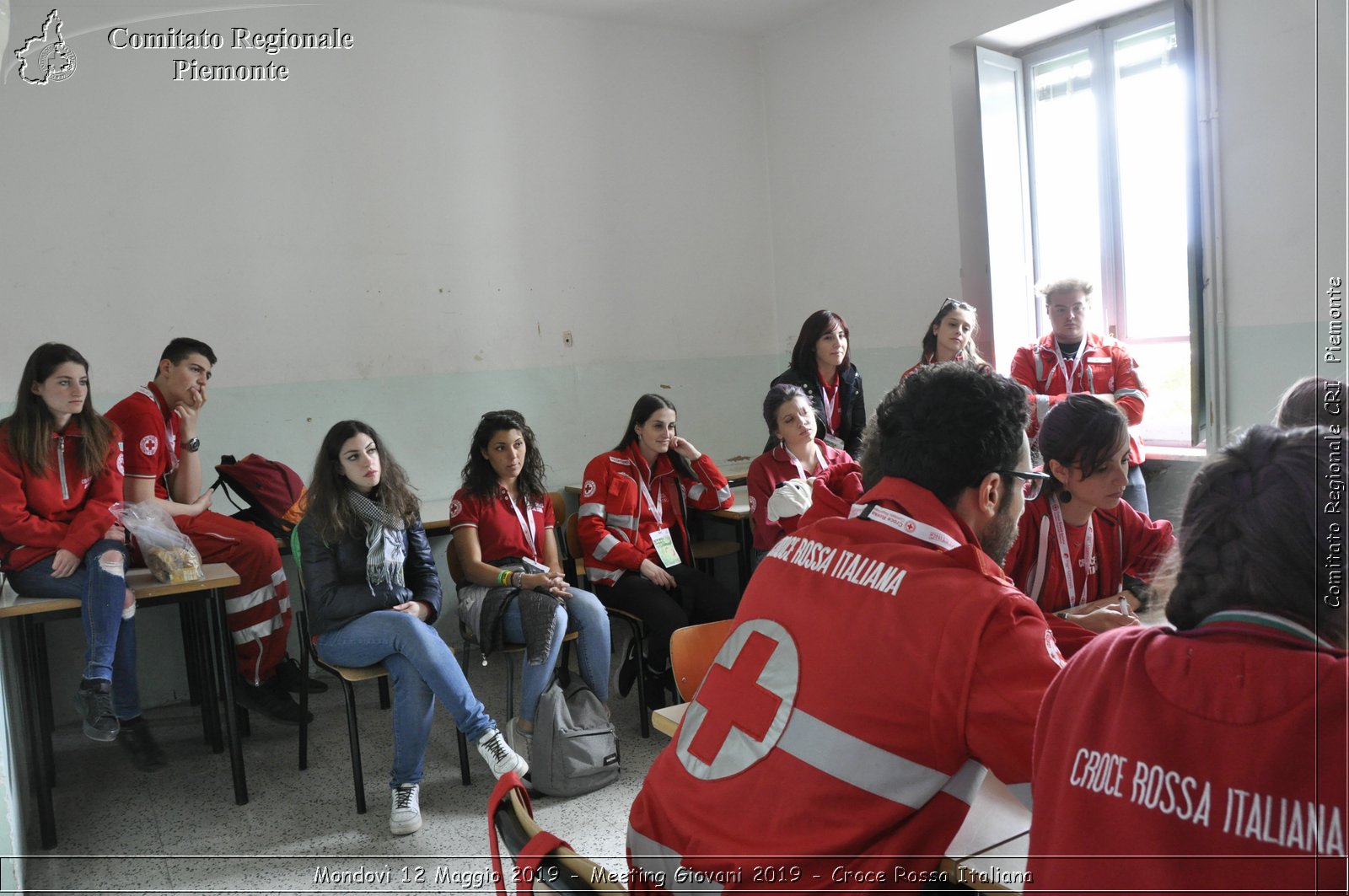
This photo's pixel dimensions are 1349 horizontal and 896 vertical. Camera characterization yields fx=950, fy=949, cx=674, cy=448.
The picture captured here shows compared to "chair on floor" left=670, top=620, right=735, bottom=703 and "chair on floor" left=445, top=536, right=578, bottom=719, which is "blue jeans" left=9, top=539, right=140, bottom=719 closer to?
"chair on floor" left=445, top=536, right=578, bottom=719

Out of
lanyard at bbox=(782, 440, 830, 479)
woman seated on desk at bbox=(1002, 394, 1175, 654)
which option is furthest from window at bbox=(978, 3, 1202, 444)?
woman seated on desk at bbox=(1002, 394, 1175, 654)

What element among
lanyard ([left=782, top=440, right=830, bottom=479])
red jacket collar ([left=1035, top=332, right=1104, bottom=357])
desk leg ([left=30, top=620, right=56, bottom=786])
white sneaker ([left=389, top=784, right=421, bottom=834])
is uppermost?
red jacket collar ([left=1035, top=332, right=1104, bottom=357])

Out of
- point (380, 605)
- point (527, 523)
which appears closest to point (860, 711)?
point (380, 605)

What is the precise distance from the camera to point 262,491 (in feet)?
13.6

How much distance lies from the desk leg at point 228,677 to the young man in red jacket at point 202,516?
0.57 metres

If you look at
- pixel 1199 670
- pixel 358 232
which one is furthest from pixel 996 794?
pixel 358 232

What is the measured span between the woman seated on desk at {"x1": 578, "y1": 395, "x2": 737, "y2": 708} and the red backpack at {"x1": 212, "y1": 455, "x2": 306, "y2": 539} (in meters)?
1.33

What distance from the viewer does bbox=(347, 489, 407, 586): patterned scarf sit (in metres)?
3.17

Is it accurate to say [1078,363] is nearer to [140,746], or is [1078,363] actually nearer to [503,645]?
[503,645]

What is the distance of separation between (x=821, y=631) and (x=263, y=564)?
10.7 feet

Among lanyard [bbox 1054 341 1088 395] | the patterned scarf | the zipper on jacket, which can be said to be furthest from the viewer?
lanyard [bbox 1054 341 1088 395]

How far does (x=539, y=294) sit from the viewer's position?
17.5 ft

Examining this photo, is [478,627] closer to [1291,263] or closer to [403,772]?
[403,772]

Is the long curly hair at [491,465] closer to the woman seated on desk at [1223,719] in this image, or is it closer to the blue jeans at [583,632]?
the blue jeans at [583,632]
